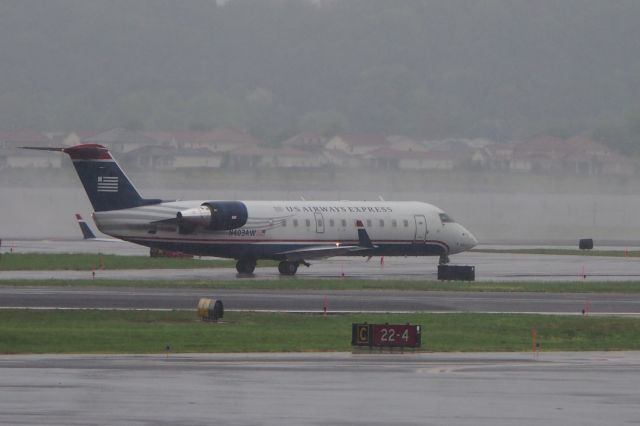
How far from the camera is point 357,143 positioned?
594 ft

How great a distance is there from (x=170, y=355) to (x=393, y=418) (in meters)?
12.0

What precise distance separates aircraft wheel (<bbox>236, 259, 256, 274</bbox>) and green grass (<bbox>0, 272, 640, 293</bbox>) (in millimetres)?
4932

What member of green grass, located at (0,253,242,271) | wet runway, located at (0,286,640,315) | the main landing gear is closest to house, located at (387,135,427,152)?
green grass, located at (0,253,242,271)

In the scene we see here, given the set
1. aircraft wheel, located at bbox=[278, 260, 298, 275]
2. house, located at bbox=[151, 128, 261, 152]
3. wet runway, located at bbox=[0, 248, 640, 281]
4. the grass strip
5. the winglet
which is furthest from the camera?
house, located at bbox=[151, 128, 261, 152]

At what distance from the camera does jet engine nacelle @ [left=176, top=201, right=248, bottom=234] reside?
228 feet

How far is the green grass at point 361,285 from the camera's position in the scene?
205 ft

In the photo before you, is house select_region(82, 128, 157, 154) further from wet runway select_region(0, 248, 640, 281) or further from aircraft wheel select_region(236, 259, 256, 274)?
aircraft wheel select_region(236, 259, 256, 274)

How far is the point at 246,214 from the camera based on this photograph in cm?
7119

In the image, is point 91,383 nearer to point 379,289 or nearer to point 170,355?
point 170,355

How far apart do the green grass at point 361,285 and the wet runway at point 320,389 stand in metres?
24.6

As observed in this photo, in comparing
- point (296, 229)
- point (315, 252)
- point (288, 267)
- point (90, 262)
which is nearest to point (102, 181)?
point (296, 229)

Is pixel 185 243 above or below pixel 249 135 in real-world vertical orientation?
below

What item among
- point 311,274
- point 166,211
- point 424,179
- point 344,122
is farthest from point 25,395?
point 344,122

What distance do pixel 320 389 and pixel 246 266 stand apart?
138ft
